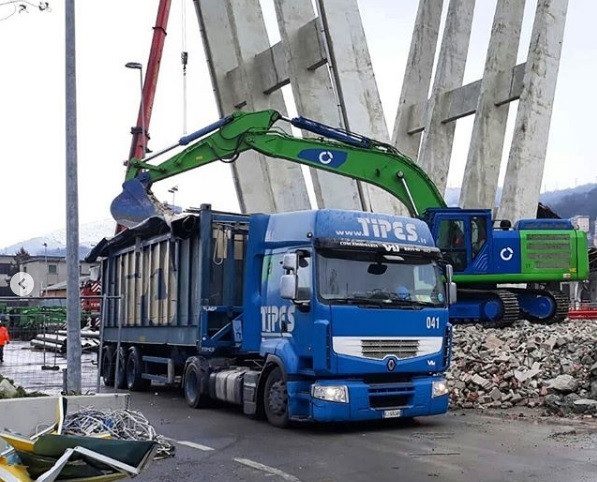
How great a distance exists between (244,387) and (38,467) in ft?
20.4

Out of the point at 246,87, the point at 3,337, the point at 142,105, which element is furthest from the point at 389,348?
the point at 142,105

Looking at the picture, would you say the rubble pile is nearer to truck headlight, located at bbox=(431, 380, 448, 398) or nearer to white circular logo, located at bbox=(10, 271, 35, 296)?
truck headlight, located at bbox=(431, 380, 448, 398)

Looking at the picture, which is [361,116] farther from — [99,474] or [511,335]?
[99,474]

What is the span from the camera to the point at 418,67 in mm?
30797

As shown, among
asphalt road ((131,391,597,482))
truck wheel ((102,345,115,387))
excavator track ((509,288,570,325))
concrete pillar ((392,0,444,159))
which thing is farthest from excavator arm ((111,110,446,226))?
concrete pillar ((392,0,444,159))

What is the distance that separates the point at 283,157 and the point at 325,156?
1003mm

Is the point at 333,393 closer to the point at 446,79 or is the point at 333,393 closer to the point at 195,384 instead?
the point at 195,384

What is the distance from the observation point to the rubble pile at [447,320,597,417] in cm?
1369

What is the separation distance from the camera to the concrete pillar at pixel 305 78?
24547 millimetres

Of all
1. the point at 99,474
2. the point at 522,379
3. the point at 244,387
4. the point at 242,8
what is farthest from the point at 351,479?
the point at 242,8

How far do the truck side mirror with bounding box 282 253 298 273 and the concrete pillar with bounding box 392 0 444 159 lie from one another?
20.8m

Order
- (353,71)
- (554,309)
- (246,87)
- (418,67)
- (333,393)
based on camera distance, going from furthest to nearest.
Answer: (418,67) < (246,87) < (353,71) < (554,309) < (333,393)

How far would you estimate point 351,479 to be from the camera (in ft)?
26.9

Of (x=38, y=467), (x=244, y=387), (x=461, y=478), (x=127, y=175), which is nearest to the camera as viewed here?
(x=38, y=467)
